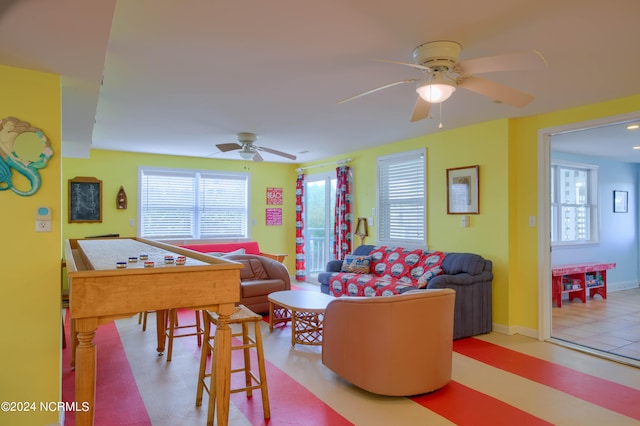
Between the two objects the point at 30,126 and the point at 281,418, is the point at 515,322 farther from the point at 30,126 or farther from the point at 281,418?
the point at 30,126

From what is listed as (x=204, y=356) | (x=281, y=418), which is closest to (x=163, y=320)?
(x=204, y=356)

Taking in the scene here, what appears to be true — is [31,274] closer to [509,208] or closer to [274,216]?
[509,208]

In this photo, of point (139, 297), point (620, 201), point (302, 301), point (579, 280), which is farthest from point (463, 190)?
point (620, 201)

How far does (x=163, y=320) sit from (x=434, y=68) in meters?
3.19

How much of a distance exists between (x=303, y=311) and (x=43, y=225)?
7.21 ft

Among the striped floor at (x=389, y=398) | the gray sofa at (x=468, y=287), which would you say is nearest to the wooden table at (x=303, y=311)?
the striped floor at (x=389, y=398)

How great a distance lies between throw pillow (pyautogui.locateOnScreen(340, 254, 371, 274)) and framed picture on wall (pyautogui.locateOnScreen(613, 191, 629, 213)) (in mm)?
4922

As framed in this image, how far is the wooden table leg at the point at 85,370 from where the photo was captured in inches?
71.8

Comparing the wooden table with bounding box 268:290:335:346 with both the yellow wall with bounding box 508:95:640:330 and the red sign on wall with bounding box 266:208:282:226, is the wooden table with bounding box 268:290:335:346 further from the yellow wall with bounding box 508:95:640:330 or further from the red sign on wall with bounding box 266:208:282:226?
the red sign on wall with bounding box 266:208:282:226

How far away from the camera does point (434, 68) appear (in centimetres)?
251

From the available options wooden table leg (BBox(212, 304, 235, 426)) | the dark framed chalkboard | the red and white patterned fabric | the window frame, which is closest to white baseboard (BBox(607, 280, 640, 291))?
the window frame

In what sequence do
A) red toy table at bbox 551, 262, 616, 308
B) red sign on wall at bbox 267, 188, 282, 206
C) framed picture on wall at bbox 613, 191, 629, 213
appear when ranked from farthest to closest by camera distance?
1. red sign on wall at bbox 267, 188, 282, 206
2. framed picture on wall at bbox 613, 191, 629, 213
3. red toy table at bbox 551, 262, 616, 308

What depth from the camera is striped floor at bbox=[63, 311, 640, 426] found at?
2.55 meters

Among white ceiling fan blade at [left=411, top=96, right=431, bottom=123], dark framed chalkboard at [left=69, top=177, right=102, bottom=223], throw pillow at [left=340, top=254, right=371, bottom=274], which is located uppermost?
white ceiling fan blade at [left=411, top=96, right=431, bottom=123]
